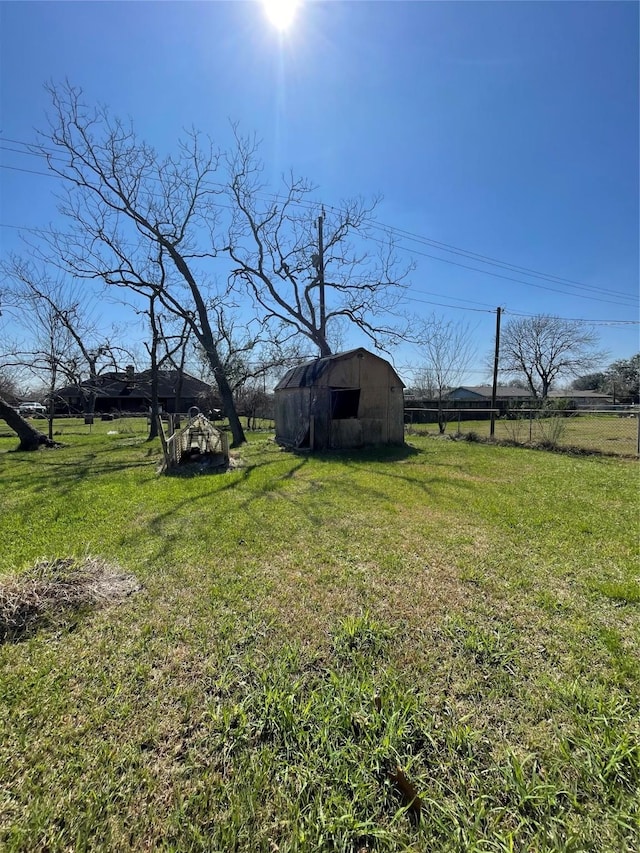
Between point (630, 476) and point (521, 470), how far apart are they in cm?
195

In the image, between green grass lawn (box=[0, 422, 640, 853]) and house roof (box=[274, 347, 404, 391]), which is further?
house roof (box=[274, 347, 404, 391])

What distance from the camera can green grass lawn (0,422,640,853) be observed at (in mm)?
1411

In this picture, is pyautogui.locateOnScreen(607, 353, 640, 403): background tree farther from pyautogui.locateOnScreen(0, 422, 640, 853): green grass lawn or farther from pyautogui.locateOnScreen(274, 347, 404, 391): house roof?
pyautogui.locateOnScreen(0, 422, 640, 853): green grass lawn

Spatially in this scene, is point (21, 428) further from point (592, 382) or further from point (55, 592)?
point (592, 382)

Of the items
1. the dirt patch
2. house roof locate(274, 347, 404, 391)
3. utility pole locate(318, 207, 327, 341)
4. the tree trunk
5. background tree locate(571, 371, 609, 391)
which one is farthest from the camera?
background tree locate(571, 371, 609, 391)

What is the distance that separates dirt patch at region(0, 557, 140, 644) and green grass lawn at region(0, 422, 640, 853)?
12cm

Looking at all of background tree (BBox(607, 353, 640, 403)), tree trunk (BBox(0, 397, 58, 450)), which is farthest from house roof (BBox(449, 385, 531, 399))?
tree trunk (BBox(0, 397, 58, 450))

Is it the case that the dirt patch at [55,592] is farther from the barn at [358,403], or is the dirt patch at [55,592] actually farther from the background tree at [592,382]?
the background tree at [592,382]

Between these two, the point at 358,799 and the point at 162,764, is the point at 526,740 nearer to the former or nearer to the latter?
the point at 358,799

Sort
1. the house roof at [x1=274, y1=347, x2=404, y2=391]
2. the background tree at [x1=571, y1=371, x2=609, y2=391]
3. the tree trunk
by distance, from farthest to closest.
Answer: the background tree at [x1=571, y1=371, x2=609, y2=391] < the tree trunk < the house roof at [x1=274, y1=347, x2=404, y2=391]

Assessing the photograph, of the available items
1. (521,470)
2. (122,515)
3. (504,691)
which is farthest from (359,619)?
(521,470)

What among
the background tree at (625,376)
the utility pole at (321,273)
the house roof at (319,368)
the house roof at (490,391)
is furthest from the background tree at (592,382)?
the house roof at (319,368)

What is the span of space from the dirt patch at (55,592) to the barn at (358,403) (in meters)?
7.90

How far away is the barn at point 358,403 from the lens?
35.7 feet
